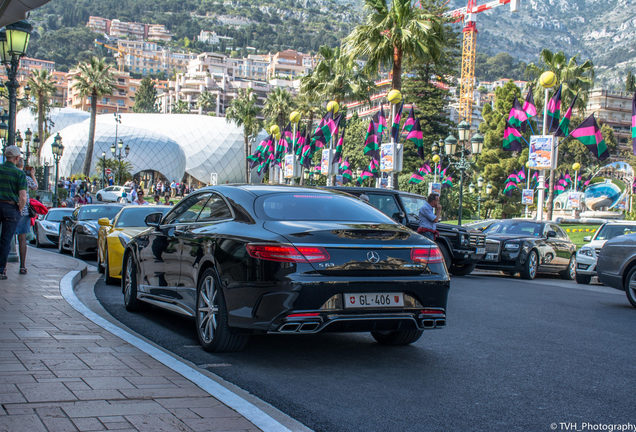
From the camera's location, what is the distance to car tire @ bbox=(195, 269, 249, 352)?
576 cm

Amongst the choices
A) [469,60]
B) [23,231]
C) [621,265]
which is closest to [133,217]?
[23,231]

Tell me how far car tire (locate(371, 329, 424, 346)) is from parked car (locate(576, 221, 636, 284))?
11.3 meters

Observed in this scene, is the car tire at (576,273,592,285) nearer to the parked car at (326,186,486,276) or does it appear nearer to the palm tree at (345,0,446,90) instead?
the parked car at (326,186,486,276)

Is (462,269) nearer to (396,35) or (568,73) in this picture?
(396,35)

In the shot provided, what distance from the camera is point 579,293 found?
13.6 m

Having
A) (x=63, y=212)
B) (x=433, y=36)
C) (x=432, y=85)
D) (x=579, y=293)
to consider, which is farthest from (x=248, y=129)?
(x=579, y=293)

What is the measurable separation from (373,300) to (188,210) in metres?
2.56

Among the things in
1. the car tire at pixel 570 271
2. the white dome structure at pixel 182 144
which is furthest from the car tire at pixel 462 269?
the white dome structure at pixel 182 144

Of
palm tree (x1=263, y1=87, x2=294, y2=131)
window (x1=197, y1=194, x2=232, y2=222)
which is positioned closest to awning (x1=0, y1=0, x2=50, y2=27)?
window (x1=197, y1=194, x2=232, y2=222)

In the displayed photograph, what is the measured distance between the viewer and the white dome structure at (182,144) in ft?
347

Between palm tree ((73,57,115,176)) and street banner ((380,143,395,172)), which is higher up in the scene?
palm tree ((73,57,115,176))

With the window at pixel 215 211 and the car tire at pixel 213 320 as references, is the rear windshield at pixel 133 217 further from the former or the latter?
the car tire at pixel 213 320

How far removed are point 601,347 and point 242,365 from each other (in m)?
3.67

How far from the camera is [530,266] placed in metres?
17.2
